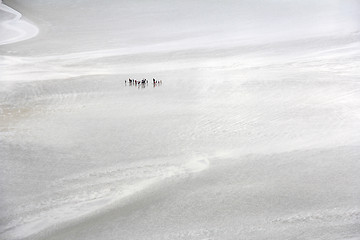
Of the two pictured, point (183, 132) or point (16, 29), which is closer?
point (183, 132)

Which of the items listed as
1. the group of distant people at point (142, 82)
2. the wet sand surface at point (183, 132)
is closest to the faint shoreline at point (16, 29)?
the wet sand surface at point (183, 132)

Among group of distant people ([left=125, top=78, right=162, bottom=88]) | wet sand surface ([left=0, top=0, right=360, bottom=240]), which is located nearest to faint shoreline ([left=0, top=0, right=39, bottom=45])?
wet sand surface ([left=0, top=0, right=360, bottom=240])

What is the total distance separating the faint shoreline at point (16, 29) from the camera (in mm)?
8789

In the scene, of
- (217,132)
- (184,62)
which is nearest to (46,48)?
(184,62)

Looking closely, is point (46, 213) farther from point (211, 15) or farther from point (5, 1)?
point (5, 1)

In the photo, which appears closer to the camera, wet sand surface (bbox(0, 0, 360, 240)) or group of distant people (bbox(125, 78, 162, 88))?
wet sand surface (bbox(0, 0, 360, 240))

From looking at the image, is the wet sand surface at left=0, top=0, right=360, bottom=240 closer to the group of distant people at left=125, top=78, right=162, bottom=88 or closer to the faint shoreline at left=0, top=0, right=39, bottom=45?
the group of distant people at left=125, top=78, right=162, bottom=88

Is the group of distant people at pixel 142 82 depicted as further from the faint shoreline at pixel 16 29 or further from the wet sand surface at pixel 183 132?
the faint shoreline at pixel 16 29

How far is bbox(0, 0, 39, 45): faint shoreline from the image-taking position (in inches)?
346

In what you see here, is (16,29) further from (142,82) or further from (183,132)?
(183,132)

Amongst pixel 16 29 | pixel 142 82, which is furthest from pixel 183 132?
pixel 16 29

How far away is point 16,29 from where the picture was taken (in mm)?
9352

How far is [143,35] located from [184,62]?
159 centimetres

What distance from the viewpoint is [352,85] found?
21.5ft
